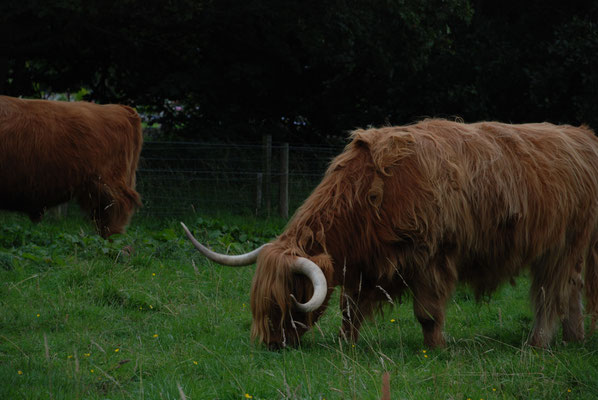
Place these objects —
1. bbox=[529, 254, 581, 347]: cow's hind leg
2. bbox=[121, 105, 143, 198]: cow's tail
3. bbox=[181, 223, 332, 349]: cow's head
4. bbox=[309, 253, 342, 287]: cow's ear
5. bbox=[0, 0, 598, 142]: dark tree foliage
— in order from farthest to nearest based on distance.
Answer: bbox=[0, 0, 598, 142]: dark tree foliage < bbox=[121, 105, 143, 198]: cow's tail < bbox=[529, 254, 581, 347]: cow's hind leg < bbox=[309, 253, 342, 287]: cow's ear < bbox=[181, 223, 332, 349]: cow's head

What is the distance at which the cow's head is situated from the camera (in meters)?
4.46

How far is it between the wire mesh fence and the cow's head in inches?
275

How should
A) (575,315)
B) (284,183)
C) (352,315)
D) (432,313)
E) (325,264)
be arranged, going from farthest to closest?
(284,183)
(575,315)
(352,315)
(432,313)
(325,264)

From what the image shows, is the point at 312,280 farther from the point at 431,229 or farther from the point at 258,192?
the point at 258,192

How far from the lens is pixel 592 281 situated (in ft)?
18.2

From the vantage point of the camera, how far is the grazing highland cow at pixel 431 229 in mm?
4609

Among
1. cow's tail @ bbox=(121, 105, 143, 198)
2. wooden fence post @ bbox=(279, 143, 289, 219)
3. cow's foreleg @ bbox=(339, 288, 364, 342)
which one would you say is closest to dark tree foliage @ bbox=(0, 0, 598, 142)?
wooden fence post @ bbox=(279, 143, 289, 219)

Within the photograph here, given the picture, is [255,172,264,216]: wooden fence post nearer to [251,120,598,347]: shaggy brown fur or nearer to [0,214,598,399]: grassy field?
[0,214,598,399]: grassy field

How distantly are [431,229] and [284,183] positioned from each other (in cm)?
729

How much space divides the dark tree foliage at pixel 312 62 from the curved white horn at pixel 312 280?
8.39 m

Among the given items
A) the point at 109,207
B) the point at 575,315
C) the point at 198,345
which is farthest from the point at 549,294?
the point at 109,207

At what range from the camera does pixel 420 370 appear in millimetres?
4098

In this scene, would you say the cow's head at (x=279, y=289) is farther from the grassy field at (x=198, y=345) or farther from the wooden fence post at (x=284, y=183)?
the wooden fence post at (x=284, y=183)

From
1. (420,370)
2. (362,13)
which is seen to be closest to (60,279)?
(420,370)
